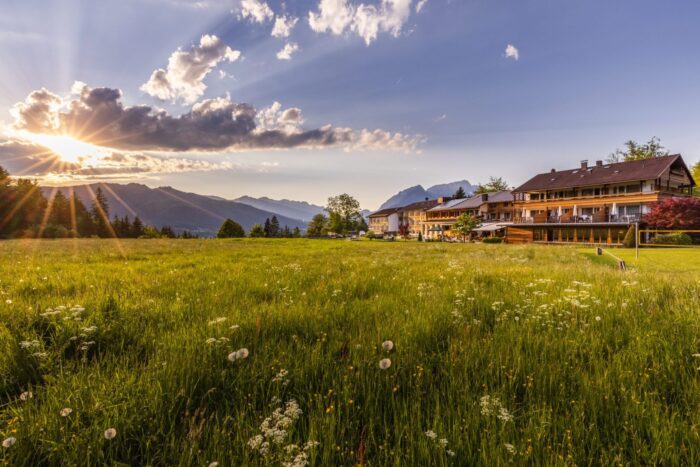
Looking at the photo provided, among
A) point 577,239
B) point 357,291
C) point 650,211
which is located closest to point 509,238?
point 577,239

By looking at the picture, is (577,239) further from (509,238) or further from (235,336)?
(235,336)

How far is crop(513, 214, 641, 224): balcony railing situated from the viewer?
1726 inches

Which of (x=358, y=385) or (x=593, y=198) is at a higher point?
(x=593, y=198)

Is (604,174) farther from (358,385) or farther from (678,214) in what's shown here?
(358,385)

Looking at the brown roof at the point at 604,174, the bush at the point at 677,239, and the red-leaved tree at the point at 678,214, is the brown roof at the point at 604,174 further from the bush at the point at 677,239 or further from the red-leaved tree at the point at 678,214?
the bush at the point at 677,239

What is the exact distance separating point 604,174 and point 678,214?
54.9 feet

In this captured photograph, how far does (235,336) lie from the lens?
3129 millimetres

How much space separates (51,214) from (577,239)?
12819 centimetres

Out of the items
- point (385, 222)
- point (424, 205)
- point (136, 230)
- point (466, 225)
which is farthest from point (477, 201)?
point (136, 230)

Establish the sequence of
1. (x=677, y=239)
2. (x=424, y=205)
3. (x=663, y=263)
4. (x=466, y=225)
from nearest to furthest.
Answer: (x=663, y=263) → (x=677, y=239) → (x=466, y=225) → (x=424, y=205)

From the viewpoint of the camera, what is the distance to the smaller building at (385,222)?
13750 cm

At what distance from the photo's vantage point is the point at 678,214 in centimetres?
3769

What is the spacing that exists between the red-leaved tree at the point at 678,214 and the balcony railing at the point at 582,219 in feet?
8.92

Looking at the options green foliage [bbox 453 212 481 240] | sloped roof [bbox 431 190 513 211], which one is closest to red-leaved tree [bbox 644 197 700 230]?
green foliage [bbox 453 212 481 240]
